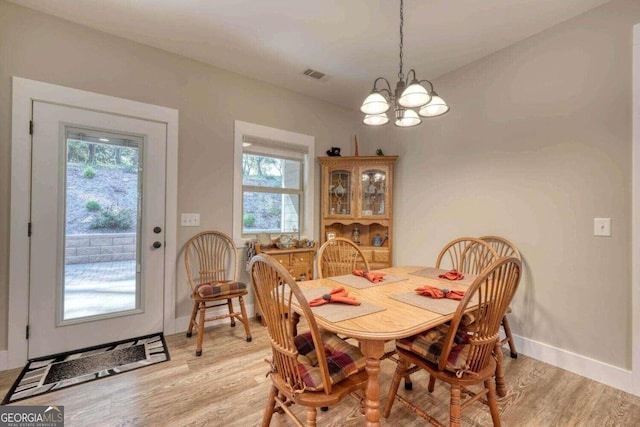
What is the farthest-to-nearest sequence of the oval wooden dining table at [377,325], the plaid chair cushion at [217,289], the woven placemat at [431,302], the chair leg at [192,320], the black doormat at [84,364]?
the chair leg at [192,320]
the plaid chair cushion at [217,289]
the black doormat at [84,364]
the woven placemat at [431,302]
the oval wooden dining table at [377,325]

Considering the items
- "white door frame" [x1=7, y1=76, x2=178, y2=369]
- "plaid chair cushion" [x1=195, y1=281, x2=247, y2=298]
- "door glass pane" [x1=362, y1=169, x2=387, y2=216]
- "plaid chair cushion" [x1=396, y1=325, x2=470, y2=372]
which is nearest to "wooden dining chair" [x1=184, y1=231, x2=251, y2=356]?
"plaid chair cushion" [x1=195, y1=281, x2=247, y2=298]

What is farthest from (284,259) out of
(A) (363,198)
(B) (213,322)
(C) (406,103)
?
(C) (406,103)

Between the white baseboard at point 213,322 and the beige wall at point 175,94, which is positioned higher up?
the beige wall at point 175,94

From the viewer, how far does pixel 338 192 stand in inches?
145

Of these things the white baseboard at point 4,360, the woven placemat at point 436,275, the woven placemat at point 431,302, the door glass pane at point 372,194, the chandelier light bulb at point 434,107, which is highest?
the chandelier light bulb at point 434,107

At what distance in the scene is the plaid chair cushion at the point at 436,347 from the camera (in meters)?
1.33

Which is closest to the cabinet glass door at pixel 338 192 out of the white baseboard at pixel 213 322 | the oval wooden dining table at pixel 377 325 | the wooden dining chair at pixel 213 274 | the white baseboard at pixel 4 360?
the wooden dining chair at pixel 213 274

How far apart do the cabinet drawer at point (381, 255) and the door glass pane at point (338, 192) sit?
633 mm

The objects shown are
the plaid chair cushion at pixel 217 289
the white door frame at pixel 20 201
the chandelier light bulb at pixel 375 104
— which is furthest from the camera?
the plaid chair cushion at pixel 217 289

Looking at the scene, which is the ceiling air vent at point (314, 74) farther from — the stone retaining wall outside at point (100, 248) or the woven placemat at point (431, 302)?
the woven placemat at point (431, 302)

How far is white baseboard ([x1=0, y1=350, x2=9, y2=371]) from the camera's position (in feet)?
6.72

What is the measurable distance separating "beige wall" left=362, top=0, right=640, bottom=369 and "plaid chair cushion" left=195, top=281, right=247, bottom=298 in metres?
2.18

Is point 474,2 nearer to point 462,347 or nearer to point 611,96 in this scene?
point 611,96

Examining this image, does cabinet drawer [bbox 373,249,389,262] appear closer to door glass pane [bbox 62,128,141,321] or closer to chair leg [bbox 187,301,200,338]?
chair leg [bbox 187,301,200,338]
